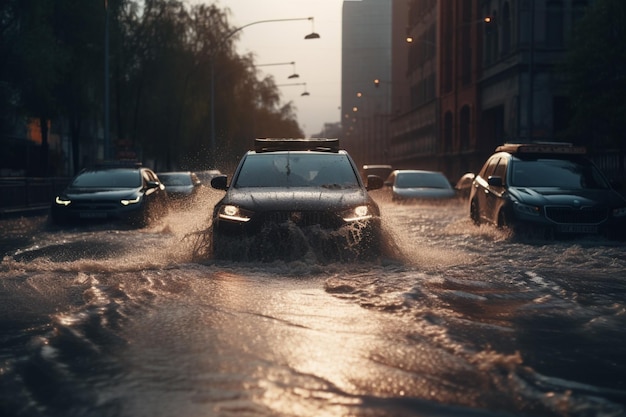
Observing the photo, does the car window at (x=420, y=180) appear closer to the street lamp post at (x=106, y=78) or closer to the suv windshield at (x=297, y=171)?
the street lamp post at (x=106, y=78)

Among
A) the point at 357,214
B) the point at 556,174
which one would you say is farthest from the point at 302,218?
the point at 556,174

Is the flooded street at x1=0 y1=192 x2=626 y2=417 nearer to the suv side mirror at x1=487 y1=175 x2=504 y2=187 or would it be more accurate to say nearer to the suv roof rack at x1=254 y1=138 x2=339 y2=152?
the suv roof rack at x1=254 y1=138 x2=339 y2=152

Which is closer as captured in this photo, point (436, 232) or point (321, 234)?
point (321, 234)

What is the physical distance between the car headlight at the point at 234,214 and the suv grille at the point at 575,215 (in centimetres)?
600

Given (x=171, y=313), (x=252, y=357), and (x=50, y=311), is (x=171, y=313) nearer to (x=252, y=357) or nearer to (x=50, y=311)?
(x=50, y=311)

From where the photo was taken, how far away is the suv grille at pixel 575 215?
1450cm

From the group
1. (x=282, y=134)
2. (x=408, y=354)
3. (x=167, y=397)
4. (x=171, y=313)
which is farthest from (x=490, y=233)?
(x=282, y=134)

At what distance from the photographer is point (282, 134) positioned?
109 metres

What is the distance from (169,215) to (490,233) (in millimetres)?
9755

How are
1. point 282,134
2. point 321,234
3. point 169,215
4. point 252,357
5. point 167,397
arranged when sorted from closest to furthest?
point 167,397 → point 252,357 → point 321,234 → point 169,215 → point 282,134

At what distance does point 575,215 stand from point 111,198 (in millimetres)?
9462

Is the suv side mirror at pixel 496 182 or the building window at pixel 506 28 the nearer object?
the suv side mirror at pixel 496 182

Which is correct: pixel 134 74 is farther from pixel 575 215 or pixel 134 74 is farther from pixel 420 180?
pixel 575 215

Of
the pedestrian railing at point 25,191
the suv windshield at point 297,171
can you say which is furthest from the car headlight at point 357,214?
the pedestrian railing at point 25,191
